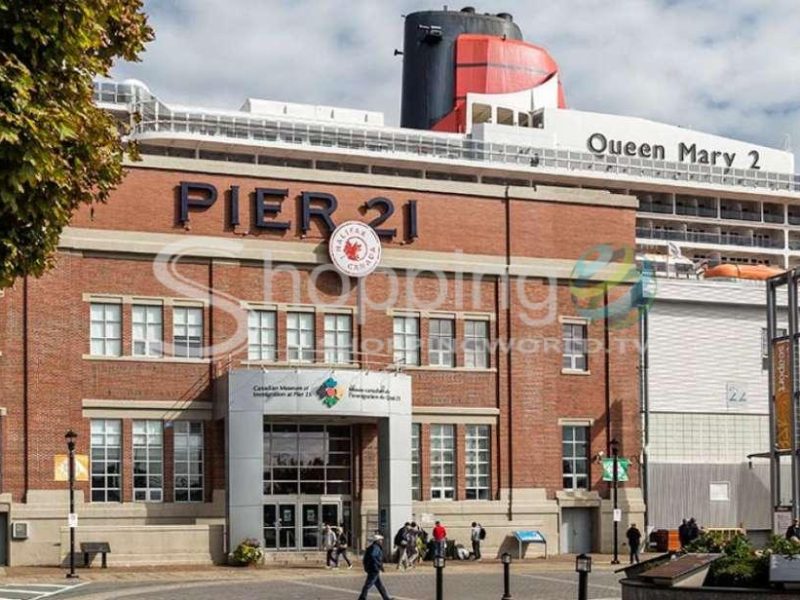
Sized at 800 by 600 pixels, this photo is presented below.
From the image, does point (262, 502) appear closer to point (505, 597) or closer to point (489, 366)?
point (489, 366)

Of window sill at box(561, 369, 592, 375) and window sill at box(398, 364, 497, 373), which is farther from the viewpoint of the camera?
window sill at box(561, 369, 592, 375)

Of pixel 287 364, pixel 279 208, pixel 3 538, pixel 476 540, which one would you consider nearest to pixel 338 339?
pixel 287 364

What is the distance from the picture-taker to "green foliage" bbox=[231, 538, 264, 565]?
168 feet

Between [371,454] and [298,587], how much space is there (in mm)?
14268

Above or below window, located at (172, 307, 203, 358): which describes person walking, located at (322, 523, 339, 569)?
below

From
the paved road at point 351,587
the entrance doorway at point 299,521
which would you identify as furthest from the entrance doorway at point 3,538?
the paved road at point 351,587

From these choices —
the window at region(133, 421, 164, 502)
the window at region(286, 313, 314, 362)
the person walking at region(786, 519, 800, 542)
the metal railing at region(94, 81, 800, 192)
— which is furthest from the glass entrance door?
the metal railing at region(94, 81, 800, 192)

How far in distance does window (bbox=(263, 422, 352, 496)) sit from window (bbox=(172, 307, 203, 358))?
3641 mm

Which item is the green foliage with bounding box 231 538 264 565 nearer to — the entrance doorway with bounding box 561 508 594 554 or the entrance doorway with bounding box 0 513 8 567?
the entrance doorway with bounding box 0 513 8 567

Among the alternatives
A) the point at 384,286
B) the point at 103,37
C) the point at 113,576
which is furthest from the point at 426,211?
the point at 103,37

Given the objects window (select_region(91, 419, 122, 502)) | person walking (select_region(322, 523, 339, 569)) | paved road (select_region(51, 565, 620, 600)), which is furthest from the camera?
window (select_region(91, 419, 122, 502))

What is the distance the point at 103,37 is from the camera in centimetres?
2175

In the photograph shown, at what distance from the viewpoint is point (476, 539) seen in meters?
54.7

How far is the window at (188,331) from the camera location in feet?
178
